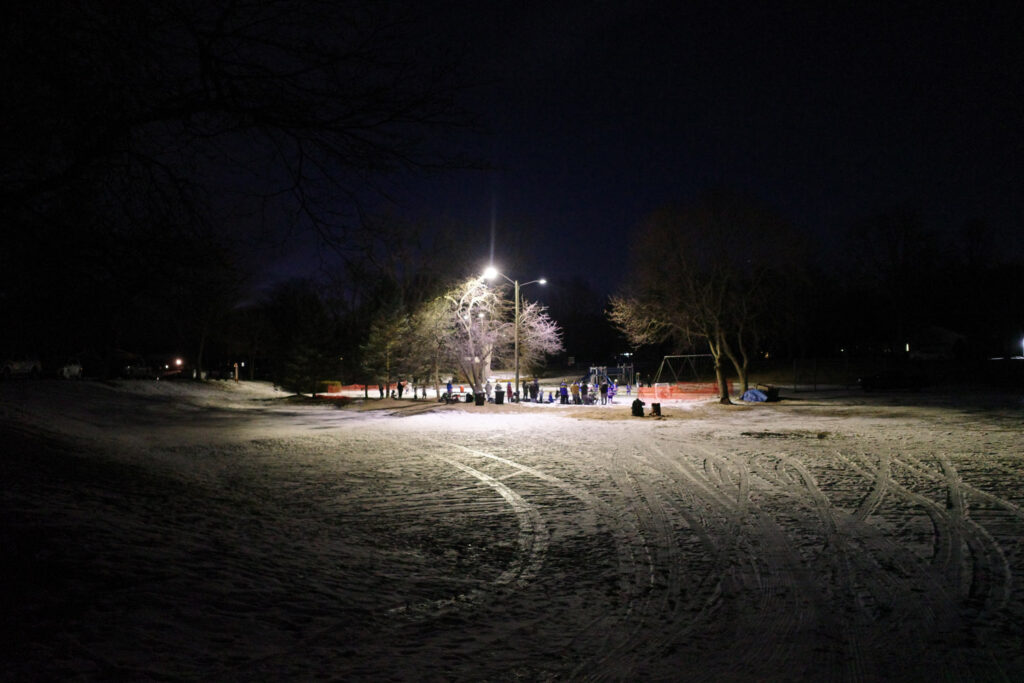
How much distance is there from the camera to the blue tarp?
1321 inches

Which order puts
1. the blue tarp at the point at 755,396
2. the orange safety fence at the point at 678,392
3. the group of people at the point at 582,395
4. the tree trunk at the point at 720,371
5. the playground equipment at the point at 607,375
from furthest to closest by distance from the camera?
the playground equipment at the point at 607,375, the orange safety fence at the point at 678,392, the group of people at the point at 582,395, the blue tarp at the point at 755,396, the tree trunk at the point at 720,371

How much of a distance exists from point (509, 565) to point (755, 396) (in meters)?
30.3

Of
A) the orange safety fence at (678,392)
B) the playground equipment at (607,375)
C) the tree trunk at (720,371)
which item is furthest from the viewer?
the playground equipment at (607,375)

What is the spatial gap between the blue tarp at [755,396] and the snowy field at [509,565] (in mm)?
19104

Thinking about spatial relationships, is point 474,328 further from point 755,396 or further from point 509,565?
point 509,565

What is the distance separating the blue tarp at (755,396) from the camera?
110ft

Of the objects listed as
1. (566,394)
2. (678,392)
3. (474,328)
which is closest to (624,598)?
(566,394)

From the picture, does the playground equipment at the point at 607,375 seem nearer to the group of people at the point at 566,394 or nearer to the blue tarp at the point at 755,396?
the group of people at the point at 566,394

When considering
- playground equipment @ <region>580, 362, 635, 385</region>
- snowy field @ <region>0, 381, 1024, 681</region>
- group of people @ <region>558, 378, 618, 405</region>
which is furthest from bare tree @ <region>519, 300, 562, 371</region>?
snowy field @ <region>0, 381, 1024, 681</region>

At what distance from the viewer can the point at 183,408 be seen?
106 ft

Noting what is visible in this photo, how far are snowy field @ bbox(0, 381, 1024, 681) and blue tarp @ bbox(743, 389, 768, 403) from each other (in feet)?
62.7

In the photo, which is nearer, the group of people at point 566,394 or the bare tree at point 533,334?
the group of people at point 566,394

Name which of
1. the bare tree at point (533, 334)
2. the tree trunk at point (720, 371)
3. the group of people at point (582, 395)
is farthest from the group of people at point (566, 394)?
the tree trunk at point (720, 371)

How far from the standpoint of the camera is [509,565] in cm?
675
